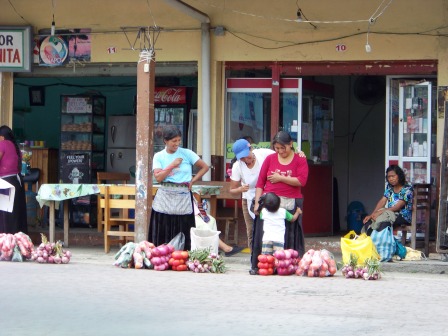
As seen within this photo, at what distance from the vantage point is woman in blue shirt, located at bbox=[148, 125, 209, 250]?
1247 centimetres

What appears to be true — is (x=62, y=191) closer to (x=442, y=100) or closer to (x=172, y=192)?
(x=172, y=192)

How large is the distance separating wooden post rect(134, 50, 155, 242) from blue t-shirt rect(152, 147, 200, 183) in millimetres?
784

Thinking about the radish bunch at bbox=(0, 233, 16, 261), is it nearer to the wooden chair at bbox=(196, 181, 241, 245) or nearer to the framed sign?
the wooden chair at bbox=(196, 181, 241, 245)

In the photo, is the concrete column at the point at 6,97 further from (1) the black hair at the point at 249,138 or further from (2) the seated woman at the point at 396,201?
(2) the seated woman at the point at 396,201

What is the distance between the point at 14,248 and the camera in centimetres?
1312

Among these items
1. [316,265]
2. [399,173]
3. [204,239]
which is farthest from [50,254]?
[399,173]

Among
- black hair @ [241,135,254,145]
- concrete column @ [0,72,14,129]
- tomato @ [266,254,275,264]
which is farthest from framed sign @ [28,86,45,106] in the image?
tomato @ [266,254,275,264]

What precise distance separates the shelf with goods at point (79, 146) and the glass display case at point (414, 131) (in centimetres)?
589

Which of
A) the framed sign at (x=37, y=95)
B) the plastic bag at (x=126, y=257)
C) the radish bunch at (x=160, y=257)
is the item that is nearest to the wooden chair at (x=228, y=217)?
the radish bunch at (x=160, y=257)

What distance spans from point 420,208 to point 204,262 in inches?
143

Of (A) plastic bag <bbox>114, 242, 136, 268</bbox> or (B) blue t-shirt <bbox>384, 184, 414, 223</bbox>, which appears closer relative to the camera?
(A) plastic bag <bbox>114, 242, 136, 268</bbox>

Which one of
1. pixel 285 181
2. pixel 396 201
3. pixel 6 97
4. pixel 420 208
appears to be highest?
pixel 6 97

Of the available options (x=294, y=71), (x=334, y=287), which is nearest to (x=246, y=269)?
(x=334, y=287)

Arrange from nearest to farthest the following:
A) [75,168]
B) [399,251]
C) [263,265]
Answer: [263,265] → [399,251] → [75,168]
